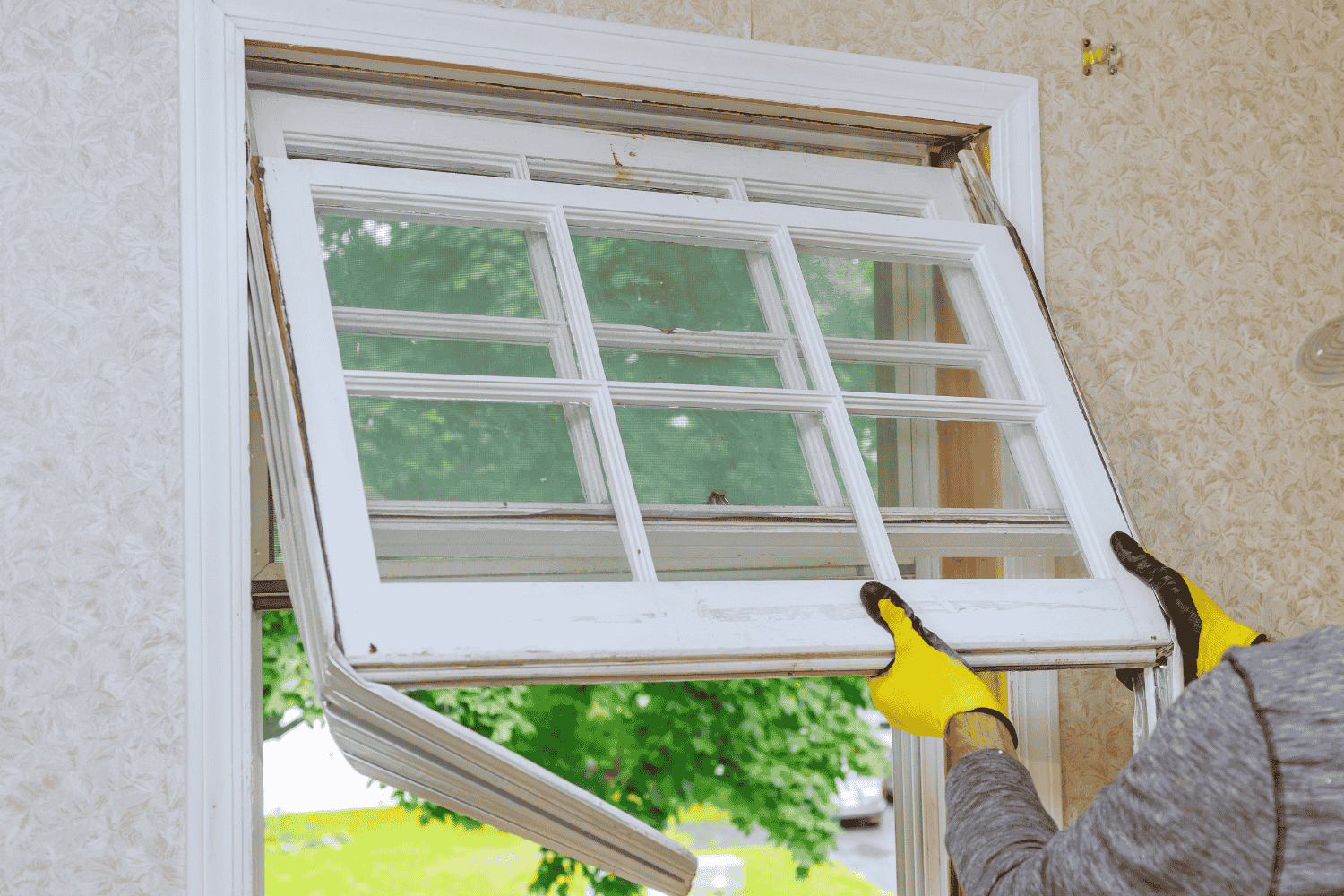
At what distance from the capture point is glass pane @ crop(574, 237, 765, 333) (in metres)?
1.10

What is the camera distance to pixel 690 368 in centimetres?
112

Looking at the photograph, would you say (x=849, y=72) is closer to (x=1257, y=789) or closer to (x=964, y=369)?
(x=964, y=369)

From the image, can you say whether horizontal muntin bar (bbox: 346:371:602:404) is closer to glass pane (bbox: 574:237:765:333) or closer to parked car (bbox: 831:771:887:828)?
glass pane (bbox: 574:237:765:333)

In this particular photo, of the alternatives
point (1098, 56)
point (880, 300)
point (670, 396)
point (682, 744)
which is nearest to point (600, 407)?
point (670, 396)

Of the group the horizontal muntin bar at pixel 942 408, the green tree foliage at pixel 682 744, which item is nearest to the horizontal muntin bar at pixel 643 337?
the horizontal muntin bar at pixel 942 408

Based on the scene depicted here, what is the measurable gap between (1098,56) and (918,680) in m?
0.99

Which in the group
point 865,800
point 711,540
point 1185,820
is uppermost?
point 865,800

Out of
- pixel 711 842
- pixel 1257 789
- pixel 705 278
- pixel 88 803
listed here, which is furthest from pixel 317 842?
pixel 1257 789

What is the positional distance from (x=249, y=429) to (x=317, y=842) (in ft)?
11.9

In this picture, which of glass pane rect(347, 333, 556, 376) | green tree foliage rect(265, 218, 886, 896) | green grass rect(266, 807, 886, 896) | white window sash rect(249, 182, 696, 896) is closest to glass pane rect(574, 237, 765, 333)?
green tree foliage rect(265, 218, 886, 896)

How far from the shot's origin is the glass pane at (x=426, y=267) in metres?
1.02

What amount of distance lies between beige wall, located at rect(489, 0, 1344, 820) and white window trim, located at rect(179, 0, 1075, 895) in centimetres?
47

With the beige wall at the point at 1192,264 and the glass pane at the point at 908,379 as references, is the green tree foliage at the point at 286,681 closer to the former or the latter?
the glass pane at the point at 908,379

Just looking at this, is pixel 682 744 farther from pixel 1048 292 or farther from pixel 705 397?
pixel 705 397
